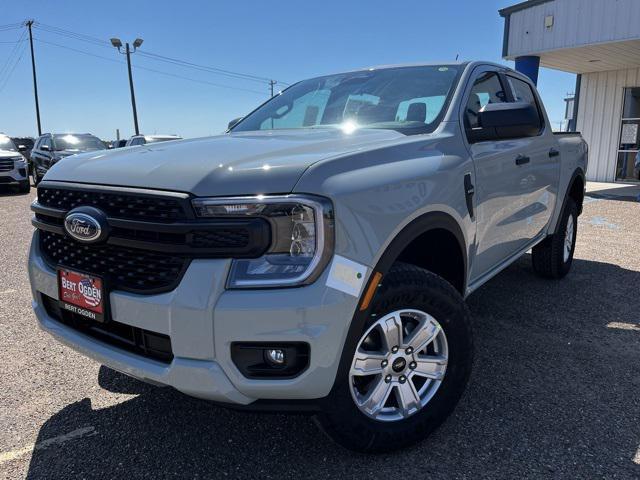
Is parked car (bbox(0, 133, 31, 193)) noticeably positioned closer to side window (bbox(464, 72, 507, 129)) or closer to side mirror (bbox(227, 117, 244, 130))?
side mirror (bbox(227, 117, 244, 130))

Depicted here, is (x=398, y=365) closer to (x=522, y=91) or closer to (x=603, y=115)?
(x=522, y=91)

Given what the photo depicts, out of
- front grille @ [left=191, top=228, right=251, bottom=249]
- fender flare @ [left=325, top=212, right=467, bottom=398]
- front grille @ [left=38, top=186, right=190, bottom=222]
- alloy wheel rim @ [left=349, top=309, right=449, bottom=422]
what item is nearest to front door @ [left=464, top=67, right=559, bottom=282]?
fender flare @ [left=325, top=212, right=467, bottom=398]

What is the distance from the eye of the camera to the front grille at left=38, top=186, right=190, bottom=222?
1.83 meters

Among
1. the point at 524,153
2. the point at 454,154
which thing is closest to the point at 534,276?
the point at 524,153

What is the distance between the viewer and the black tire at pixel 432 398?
6.61ft

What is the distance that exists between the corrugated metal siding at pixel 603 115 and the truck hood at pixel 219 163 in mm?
16064

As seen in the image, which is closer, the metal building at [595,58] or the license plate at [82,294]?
the license plate at [82,294]

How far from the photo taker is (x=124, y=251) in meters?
1.98

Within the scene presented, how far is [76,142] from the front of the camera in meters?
15.6

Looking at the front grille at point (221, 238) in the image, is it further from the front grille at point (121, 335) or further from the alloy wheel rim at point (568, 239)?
the alloy wheel rim at point (568, 239)

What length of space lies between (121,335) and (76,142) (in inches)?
606

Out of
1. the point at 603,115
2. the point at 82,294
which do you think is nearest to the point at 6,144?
the point at 82,294

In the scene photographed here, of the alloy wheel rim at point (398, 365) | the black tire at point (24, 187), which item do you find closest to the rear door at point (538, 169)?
the alloy wheel rim at point (398, 365)

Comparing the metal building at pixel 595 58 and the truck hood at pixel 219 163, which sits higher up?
the metal building at pixel 595 58
